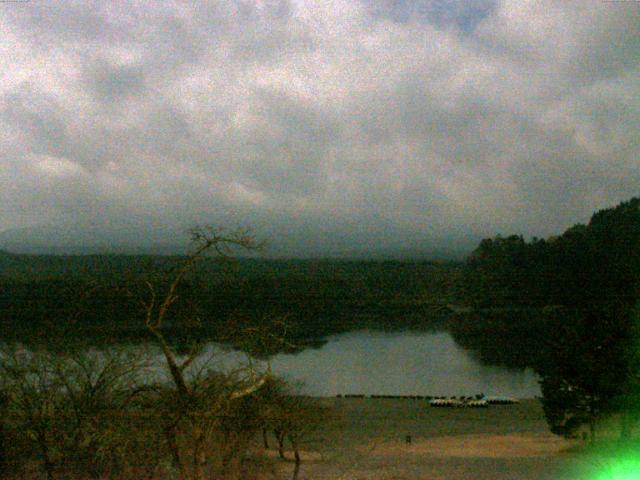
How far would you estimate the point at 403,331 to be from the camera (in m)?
55.5

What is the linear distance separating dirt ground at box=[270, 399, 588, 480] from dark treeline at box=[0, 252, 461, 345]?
348 cm

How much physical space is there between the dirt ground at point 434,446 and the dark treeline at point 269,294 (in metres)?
3.48

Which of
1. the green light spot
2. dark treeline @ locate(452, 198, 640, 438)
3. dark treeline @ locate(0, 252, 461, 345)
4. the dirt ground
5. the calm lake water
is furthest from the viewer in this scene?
dark treeline @ locate(452, 198, 640, 438)

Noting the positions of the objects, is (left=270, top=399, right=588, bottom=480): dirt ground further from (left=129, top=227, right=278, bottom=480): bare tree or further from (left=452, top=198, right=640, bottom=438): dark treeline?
(left=129, top=227, right=278, bottom=480): bare tree

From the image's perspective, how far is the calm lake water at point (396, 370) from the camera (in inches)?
1372

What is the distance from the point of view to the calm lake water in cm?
3484

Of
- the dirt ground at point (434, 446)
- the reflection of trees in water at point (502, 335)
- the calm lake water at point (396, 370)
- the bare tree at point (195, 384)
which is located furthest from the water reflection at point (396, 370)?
the bare tree at point (195, 384)

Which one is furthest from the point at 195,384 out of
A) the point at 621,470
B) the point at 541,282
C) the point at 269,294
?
the point at 541,282

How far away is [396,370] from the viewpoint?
132 ft

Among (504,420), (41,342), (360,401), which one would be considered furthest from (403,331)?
(41,342)

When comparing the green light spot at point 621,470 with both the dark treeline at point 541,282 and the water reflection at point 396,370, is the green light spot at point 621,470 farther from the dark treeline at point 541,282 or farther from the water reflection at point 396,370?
the water reflection at point 396,370

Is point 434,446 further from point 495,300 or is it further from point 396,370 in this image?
point 495,300

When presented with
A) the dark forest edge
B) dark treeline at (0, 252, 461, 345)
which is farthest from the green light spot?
dark treeline at (0, 252, 461, 345)

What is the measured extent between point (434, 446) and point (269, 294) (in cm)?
3254
